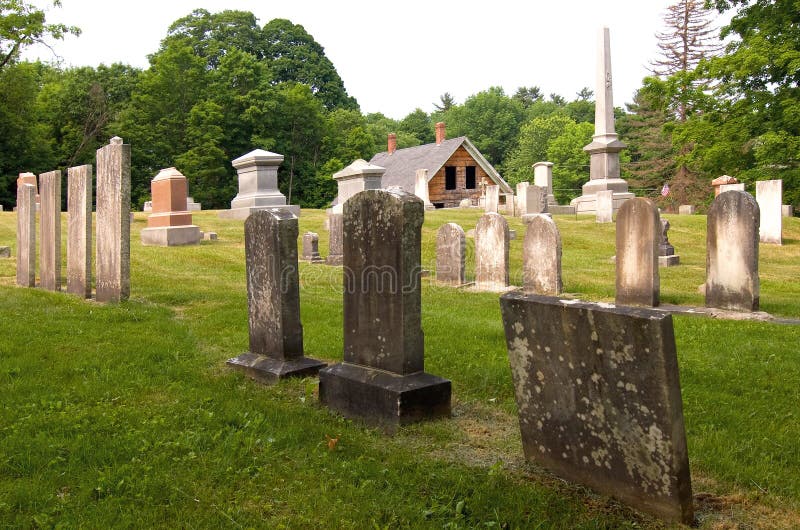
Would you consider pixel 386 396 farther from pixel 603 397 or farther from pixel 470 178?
pixel 470 178

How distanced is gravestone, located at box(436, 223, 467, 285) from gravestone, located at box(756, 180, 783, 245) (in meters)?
10.7

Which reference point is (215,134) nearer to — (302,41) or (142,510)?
(302,41)

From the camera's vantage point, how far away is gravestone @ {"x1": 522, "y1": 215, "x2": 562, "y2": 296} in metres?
11.1

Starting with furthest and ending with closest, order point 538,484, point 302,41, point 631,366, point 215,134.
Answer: point 302,41 < point 215,134 < point 538,484 < point 631,366

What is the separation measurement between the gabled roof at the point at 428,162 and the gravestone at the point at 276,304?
35.2m

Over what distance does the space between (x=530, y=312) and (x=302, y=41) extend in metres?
63.6

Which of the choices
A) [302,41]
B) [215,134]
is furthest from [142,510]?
[302,41]

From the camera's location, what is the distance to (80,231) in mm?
9641

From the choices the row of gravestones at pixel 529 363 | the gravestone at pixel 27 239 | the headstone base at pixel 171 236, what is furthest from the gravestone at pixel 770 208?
the gravestone at pixel 27 239

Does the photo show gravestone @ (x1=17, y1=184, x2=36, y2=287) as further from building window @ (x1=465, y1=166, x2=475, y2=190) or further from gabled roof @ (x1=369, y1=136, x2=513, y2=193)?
building window @ (x1=465, y1=166, x2=475, y2=190)

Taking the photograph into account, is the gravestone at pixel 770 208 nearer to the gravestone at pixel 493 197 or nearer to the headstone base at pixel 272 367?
the gravestone at pixel 493 197

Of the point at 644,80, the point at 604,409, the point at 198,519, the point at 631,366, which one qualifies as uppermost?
the point at 644,80

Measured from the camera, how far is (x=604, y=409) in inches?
138

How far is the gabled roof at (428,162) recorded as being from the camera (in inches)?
1695
